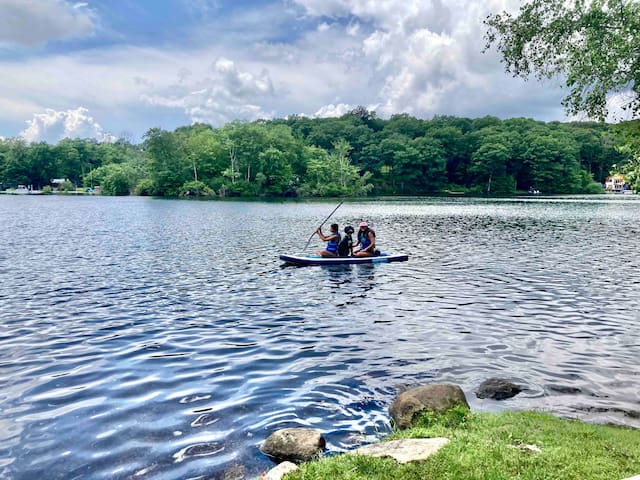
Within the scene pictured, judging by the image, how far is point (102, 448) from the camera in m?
6.96

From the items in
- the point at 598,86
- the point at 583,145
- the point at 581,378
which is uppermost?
the point at 583,145

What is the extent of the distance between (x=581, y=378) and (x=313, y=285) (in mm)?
11123

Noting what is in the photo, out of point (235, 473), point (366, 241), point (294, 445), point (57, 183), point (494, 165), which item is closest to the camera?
point (235, 473)

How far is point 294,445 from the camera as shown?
6594mm

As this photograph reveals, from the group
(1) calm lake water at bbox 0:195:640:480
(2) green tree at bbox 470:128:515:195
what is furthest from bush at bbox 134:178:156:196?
(1) calm lake water at bbox 0:195:640:480

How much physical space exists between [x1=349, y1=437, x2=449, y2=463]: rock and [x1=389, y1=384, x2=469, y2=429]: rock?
1.30 metres

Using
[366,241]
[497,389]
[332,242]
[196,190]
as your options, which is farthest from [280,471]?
[196,190]

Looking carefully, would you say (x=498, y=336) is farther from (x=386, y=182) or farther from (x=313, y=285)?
(x=386, y=182)

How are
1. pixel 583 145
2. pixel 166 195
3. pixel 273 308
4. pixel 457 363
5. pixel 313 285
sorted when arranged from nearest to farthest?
pixel 457 363 → pixel 273 308 → pixel 313 285 → pixel 166 195 → pixel 583 145

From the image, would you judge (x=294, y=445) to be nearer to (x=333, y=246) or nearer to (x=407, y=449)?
(x=407, y=449)

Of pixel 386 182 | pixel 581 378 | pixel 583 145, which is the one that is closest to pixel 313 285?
pixel 581 378

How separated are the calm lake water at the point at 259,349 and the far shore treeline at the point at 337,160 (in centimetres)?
9181

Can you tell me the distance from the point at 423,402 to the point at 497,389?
199 cm

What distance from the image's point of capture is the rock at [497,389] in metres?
8.73
